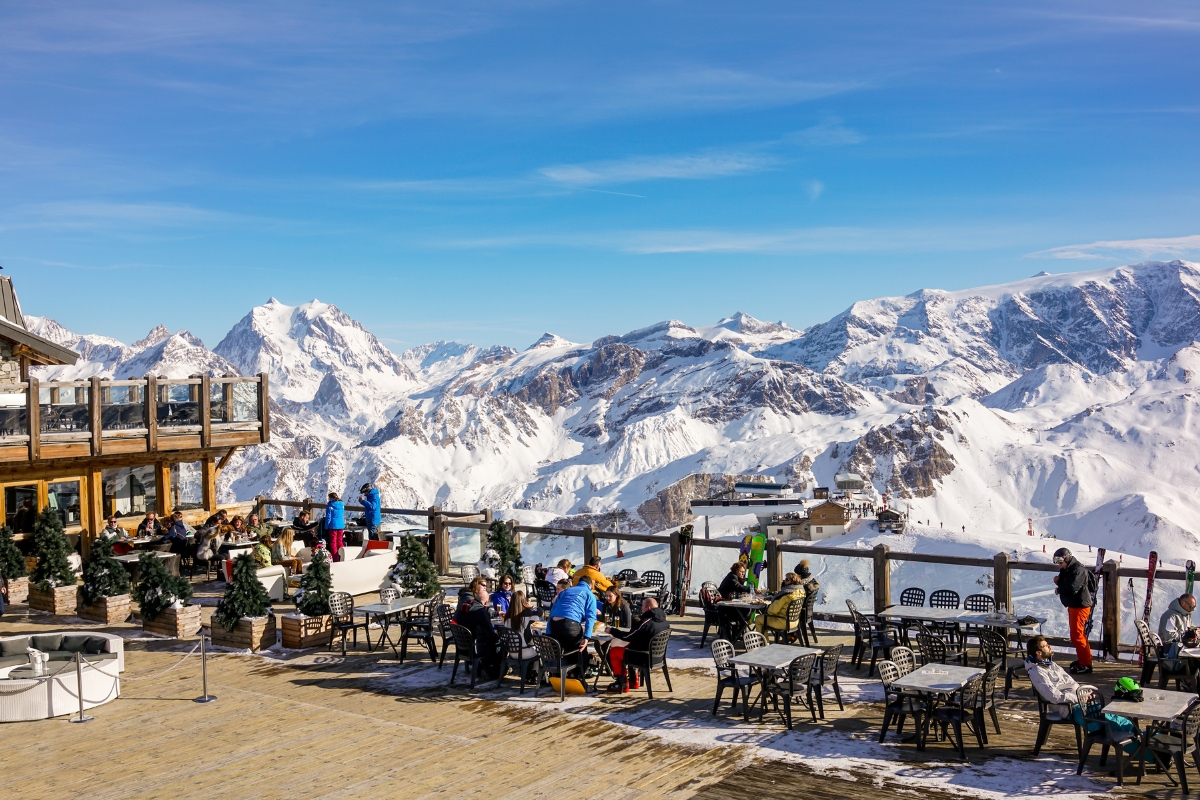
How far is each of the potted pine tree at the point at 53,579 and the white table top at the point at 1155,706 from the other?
52.4 ft

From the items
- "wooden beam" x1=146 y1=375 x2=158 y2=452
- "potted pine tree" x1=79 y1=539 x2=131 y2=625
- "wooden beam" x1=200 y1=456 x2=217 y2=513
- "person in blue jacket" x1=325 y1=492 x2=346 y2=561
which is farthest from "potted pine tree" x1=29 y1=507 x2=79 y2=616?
"wooden beam" x1=200 y1=456 x2=217 y2=513

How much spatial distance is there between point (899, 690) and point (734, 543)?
6711 millimetres

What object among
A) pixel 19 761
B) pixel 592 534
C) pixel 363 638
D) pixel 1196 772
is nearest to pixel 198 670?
pixel 363 638

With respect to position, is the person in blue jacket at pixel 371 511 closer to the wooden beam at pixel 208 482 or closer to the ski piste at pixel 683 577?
the wooden beam at pixel 208 482

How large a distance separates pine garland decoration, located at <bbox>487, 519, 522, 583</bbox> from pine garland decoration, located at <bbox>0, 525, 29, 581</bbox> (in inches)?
339

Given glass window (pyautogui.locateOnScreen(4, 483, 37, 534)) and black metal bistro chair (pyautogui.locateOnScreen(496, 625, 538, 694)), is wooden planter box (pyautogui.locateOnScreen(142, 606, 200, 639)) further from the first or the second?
glass window (pyautogui.locateOnScreen(4, 483, 37, 534))

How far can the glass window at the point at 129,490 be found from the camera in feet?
72.6

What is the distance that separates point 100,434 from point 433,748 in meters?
13.7

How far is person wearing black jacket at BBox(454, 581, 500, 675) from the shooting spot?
12.3 metres

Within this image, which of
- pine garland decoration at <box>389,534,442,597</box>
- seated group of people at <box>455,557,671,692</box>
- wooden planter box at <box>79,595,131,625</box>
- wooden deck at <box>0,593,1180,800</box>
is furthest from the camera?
wooden planter box at <box>79,595,131,625</box>

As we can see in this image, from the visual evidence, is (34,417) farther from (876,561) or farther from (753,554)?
(876,561)

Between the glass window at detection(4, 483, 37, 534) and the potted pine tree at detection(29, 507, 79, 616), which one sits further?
the glass window at detection(4, 483, 37, 534)

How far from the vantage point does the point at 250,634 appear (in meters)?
14.2

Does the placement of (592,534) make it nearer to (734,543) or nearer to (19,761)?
(734,543)
